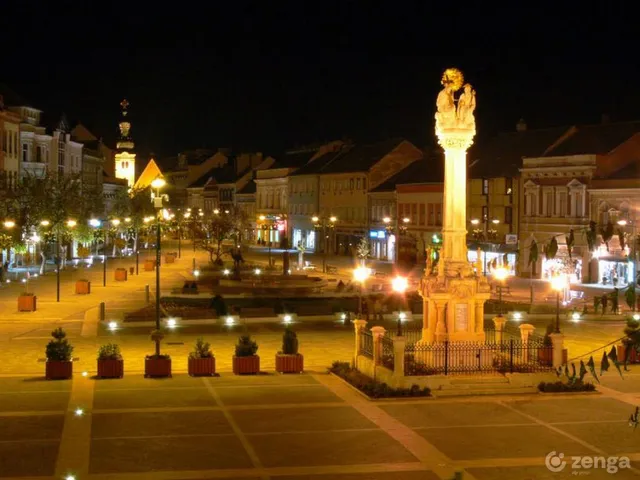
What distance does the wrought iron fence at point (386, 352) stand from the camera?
87.9 feet

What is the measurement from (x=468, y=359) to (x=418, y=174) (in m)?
61.9

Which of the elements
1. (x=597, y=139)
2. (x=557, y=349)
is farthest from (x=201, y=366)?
(x=597, y=139)

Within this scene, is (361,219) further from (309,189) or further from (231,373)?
(231,373)

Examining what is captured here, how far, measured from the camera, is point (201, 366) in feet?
92.6

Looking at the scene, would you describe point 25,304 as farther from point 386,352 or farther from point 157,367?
point 386,352

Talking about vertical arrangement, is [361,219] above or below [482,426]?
above

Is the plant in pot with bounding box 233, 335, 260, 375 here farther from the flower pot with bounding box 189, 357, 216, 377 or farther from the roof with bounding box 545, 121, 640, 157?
the roof with bounding box 545, 121, 640, 157

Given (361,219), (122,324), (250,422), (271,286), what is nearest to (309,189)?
(361,219)

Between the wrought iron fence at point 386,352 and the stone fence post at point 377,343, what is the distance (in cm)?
6

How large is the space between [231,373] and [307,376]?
86.5 inches

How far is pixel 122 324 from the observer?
39281 millimetres

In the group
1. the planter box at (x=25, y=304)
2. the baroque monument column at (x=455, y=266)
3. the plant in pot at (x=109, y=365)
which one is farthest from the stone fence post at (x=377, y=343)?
the planter box at (x=25, y=304)

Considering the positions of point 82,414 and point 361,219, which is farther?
point 361,219

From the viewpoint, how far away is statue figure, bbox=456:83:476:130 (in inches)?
1064
